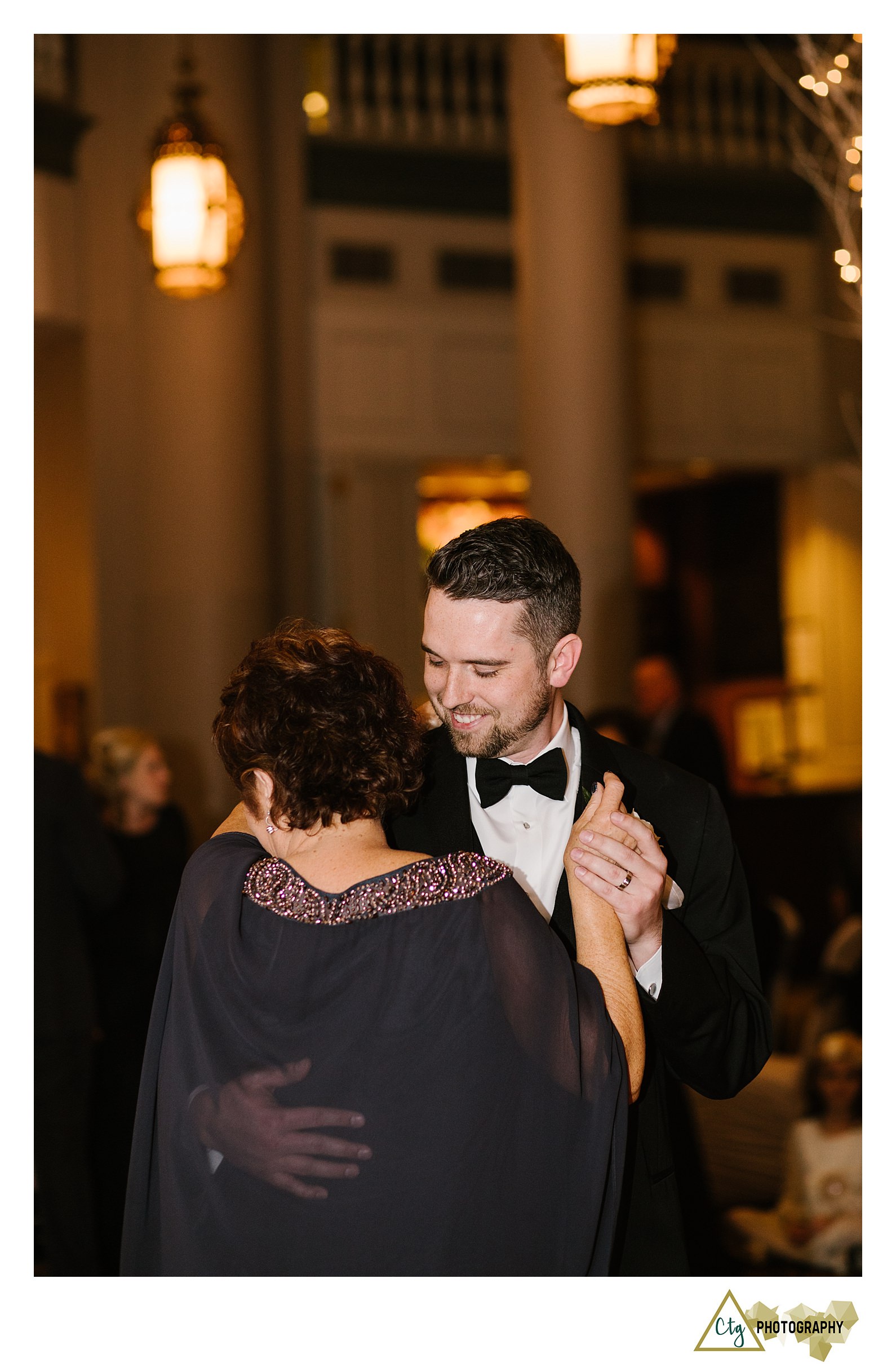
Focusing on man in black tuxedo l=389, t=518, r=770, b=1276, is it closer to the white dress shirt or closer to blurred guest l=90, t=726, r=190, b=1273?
the white dress shirt

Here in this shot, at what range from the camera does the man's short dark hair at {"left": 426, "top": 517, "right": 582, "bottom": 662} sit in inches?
75.7

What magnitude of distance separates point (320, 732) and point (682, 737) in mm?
3806

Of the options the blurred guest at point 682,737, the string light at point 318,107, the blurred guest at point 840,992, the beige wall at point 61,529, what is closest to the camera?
the blurred guest at point 840,992

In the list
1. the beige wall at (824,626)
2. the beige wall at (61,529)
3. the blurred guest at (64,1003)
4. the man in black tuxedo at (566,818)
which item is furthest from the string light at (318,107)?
the man in black tuxedo at (566,818)

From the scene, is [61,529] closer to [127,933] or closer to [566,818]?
[127,933]

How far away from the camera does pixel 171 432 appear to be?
24.6ft

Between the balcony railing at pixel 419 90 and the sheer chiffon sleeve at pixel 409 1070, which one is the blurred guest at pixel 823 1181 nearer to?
the sheer chiffon sleeve at pixel 409 1070

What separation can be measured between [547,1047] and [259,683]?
1.80 feet

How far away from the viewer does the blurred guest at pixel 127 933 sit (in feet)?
13.7

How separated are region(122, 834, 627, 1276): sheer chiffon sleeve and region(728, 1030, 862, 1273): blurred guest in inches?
110

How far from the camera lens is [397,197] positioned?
28.8ft

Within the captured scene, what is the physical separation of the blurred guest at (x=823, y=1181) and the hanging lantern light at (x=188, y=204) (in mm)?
3236

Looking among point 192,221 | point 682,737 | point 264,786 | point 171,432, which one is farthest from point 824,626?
point 264,786
